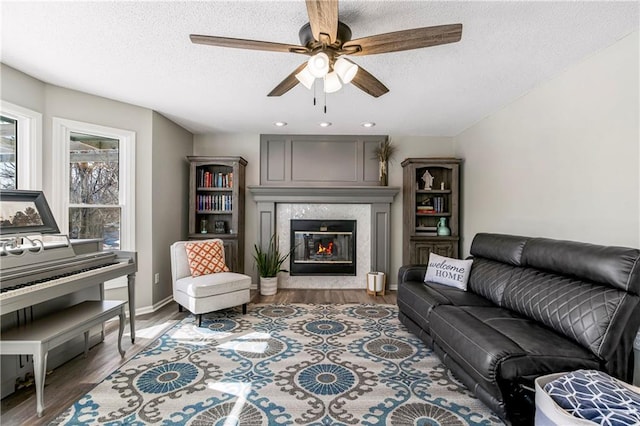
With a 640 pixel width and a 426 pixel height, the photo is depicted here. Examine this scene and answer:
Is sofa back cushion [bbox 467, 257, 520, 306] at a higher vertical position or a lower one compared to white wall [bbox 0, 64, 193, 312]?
lower

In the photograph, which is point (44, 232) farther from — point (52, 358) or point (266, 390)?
point (266, 390)

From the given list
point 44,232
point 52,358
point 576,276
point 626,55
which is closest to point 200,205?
point 44,232

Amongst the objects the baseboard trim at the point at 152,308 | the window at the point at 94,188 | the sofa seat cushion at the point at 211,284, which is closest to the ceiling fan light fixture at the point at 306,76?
the sofa seat cushion at the point at 211,284

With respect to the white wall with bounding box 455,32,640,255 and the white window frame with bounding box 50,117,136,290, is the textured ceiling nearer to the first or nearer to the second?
the white wall with bounding box 455,32,640,255

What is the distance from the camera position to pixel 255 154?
4707 millimetres

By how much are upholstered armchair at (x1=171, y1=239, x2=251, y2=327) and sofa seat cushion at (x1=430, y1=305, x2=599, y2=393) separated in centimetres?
218

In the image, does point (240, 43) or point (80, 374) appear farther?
point (80, 374)

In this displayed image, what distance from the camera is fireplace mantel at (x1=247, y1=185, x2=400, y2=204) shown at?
14.7 feet

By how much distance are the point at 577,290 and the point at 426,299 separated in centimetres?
103

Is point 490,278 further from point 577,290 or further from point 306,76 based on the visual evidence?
point 306,76

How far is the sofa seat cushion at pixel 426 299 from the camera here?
249 centimetres

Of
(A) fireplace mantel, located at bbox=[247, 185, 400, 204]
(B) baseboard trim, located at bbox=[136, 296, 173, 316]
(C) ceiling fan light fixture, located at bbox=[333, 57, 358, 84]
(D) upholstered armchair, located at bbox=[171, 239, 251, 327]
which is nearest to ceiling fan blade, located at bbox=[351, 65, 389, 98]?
(C) ceiling fan light fixture, located at bbox=[333, 57, 358, 84]

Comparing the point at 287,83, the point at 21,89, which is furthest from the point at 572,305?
the point at 21,89

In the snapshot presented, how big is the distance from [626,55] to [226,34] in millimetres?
2744
